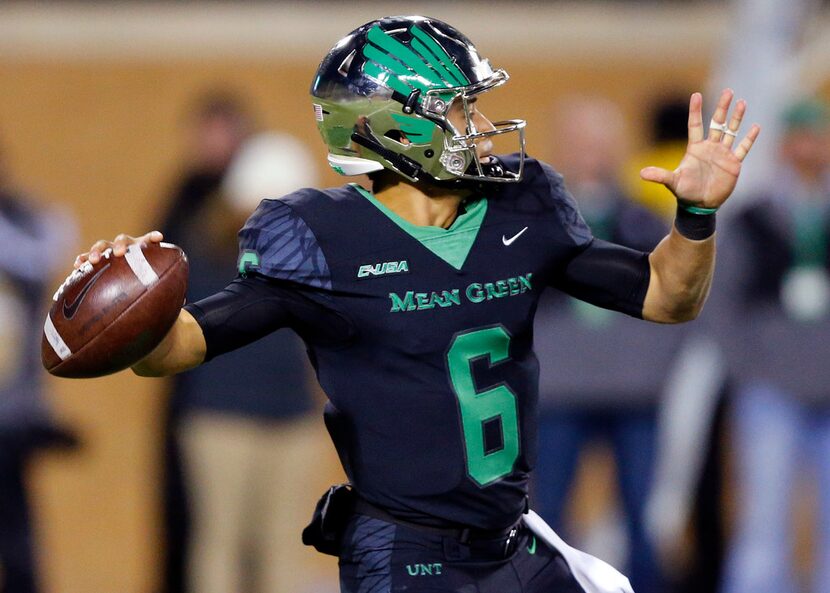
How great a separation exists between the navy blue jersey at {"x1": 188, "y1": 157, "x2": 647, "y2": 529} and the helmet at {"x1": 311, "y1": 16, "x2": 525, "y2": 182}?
4.9 inches

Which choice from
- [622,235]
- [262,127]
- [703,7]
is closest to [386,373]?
[622,235]

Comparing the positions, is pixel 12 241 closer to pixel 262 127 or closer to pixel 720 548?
pixel 262 127

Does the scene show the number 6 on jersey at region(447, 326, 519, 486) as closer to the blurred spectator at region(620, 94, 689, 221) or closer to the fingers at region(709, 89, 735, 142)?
the fingers at region(709, 89, 735, 142)

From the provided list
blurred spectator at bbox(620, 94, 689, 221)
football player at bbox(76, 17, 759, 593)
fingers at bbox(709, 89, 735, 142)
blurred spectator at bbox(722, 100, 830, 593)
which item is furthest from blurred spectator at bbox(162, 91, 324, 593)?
fingers at bbox(709, 89, 735, 142)

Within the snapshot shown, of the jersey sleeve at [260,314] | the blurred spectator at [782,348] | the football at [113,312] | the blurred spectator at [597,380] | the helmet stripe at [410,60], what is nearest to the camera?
the football at [113,312]

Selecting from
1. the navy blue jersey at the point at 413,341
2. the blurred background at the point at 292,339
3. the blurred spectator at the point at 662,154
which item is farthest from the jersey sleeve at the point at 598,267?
the blurred spectator at the point at 662,154

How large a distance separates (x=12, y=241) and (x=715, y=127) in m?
3.28

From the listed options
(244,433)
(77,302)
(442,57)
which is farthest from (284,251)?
(244,433)

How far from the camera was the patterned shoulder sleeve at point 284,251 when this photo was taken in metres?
3.09

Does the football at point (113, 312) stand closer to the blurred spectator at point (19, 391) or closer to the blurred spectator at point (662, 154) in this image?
the blurred spectator at point (19, 391)

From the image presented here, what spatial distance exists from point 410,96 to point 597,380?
2.76m

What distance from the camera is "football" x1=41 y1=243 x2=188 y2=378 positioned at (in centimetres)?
296

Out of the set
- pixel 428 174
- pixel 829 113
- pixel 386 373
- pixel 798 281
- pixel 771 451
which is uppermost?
pixel 428 174

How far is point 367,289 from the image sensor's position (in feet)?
10.2
